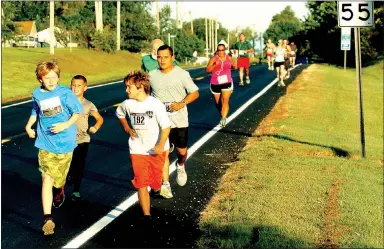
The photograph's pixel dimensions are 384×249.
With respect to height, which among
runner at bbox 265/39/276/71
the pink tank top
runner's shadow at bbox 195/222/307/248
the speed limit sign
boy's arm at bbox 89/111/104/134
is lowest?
runner's shadow at bbox 195/222/307/248

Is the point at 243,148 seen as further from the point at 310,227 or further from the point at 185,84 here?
the point at 310,227

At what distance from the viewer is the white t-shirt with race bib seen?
21.8ft

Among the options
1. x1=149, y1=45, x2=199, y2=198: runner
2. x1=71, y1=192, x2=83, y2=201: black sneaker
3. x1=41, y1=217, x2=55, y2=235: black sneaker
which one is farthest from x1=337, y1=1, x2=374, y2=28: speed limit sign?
x1=41, y1=217, x2=55, y2=235: black sneaker

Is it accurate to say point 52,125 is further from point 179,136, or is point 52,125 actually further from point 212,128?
point 212,128

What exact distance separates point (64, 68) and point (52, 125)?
1324 inches

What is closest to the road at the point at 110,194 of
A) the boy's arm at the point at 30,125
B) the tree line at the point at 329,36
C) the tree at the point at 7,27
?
the boy's arm at the point at 30,125

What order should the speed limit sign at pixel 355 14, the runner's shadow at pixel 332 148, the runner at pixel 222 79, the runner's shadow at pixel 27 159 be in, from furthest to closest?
1. the runner at pixel 222 79
2. the runner's shadow at pixel 332 148
3. the speed limit sign at pixel 355 14
4. the runner's shadow at pixel 27 159

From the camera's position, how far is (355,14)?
11.0 m

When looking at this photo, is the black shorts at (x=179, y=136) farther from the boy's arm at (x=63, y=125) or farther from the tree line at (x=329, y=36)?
the tree line at (x=329, y=36)

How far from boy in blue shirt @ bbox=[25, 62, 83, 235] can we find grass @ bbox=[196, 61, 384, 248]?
5.42 ft

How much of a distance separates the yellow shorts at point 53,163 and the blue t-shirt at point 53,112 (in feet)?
0.19

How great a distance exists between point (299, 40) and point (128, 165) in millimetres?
74504

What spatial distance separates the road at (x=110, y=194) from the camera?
633 centimetres

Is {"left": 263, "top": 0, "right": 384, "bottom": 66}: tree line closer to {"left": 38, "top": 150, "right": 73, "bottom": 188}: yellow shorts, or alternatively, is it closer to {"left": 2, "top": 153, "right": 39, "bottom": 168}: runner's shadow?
{"left": 2, "top": 153, "right": 39, "bottom": 168}: runner's shadow
